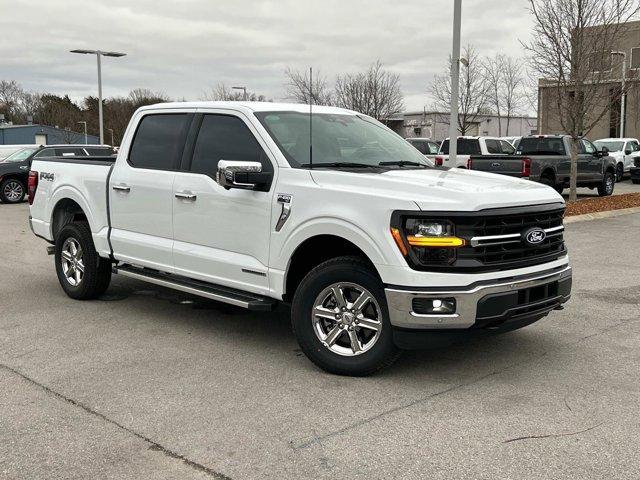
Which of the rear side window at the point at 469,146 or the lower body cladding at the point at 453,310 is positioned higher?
the rear side window at the point at 469,146

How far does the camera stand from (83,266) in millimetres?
7125

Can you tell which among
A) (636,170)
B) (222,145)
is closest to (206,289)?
(222,145)

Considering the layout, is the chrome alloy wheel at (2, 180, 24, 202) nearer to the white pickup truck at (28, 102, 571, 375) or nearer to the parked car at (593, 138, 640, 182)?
the white pickup truck at (28, 102, 571, 375)

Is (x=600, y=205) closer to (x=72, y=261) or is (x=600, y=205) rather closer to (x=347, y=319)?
(x=72, y=261)

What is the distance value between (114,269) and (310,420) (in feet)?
11.1

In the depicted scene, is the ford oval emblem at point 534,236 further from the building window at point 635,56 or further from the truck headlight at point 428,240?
the building window at point 635,56

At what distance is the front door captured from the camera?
5.27 m

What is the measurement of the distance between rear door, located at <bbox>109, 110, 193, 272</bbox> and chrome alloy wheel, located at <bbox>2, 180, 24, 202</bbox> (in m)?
15.4

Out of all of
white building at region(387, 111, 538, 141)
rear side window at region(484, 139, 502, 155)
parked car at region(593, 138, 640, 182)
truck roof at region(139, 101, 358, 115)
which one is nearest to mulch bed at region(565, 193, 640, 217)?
rear side window at region(484, 139, 502, 155)

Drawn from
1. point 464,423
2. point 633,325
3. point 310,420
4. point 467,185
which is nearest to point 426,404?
point 464,423

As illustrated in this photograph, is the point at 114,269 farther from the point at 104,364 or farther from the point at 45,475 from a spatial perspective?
the point at 45,475

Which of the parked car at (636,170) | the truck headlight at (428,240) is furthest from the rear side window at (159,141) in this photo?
the parked car at (636,170)

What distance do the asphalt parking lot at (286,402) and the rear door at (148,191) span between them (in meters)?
0.70

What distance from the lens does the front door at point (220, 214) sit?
5266 millimetres
